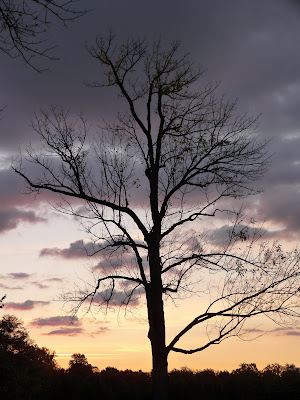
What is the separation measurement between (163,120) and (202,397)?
8.78 meters

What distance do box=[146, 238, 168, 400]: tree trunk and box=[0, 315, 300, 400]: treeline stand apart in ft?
9.06

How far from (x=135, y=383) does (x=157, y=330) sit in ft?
14.3

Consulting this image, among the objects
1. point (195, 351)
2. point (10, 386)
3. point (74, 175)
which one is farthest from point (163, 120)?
point (10, 386)

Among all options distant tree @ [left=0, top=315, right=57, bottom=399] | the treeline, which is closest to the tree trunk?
the treeline

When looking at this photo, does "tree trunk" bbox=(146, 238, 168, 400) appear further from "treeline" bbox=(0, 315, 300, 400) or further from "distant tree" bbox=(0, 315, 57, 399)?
"distant tree" bbox=(0, 315, 57, 399)

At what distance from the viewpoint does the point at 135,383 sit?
56.5 feet

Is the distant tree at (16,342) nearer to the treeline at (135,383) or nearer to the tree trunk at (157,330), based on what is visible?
the treeline at (135,383)

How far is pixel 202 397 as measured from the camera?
16.4 meters

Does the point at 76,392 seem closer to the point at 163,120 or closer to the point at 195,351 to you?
the point at 195,351

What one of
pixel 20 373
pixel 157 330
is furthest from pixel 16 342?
pixel 157 330

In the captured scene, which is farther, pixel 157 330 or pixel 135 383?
pixel 135 383

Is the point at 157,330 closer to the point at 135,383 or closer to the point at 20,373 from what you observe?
the point at 135,383

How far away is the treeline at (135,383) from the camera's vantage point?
16.6 m

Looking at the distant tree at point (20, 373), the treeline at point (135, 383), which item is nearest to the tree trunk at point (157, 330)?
the treeline at point (135, 383)
